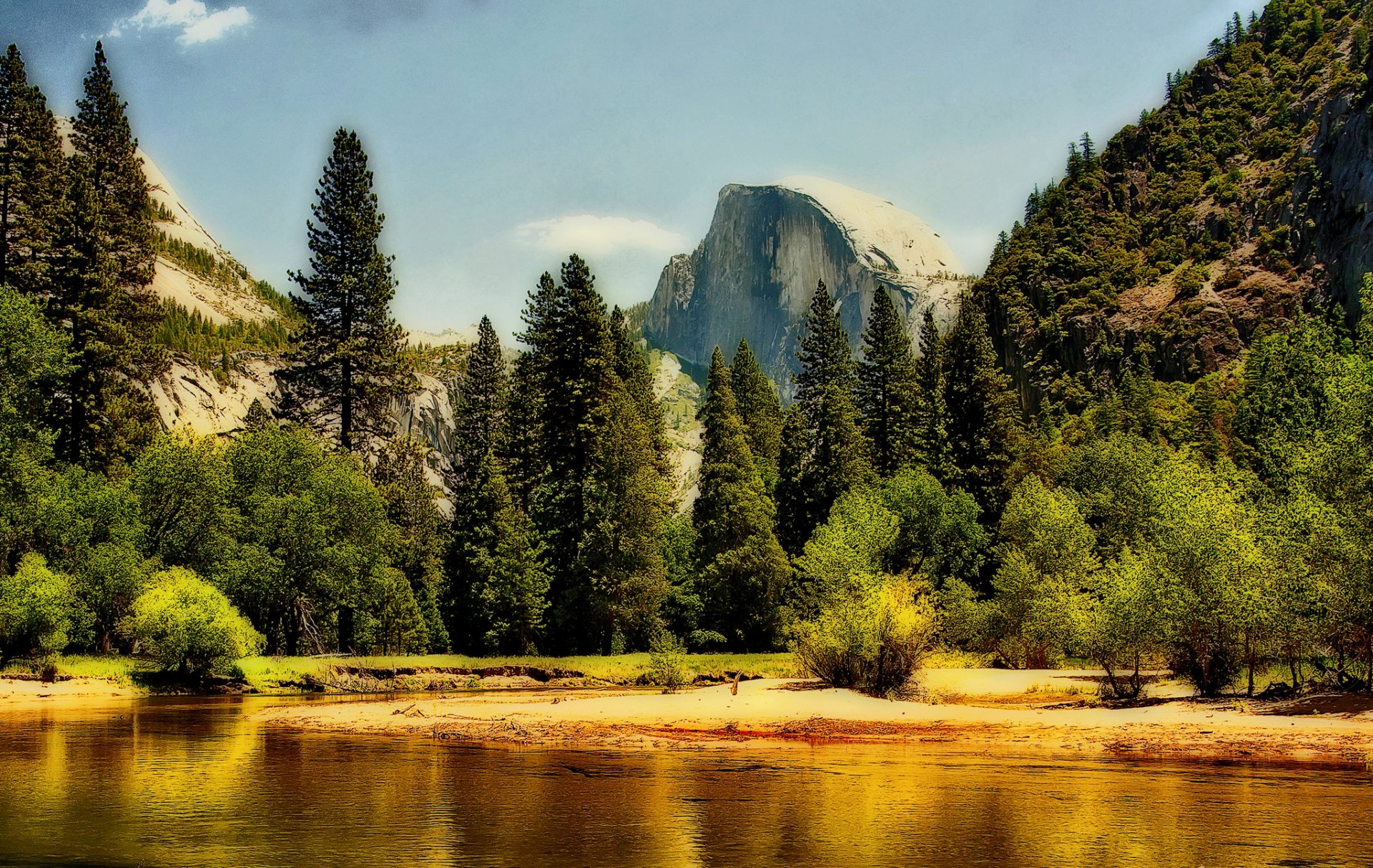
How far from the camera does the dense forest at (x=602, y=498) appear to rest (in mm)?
27391

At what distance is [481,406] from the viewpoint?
76.7 meters

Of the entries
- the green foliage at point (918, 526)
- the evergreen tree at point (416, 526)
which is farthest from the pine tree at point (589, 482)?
the green foliage at point (918, 526)

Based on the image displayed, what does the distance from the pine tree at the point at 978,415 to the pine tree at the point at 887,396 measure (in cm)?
364

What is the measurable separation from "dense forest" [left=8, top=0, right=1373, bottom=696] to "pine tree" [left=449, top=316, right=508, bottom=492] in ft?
1.24

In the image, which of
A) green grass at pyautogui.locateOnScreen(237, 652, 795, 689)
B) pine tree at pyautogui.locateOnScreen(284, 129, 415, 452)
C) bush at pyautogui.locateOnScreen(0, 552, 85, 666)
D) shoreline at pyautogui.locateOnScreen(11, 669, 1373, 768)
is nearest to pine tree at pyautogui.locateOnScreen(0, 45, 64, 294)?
pine tree at pyautogui.locateOnScreen(284, 129, 415, 452)

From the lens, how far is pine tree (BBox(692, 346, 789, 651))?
5347cm

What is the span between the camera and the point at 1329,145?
388 ft

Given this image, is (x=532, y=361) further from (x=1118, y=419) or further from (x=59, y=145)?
(x=1118, y=419)

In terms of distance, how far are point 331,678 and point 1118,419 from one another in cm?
7618

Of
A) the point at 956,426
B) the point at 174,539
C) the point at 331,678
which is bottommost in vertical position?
the point at 331,678

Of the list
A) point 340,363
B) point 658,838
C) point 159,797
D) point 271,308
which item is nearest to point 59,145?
point 340,363

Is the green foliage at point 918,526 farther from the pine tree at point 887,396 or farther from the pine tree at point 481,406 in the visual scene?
the pine tree at point 481,406

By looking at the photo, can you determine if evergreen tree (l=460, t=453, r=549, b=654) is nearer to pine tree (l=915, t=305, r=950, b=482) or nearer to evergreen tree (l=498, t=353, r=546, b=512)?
evergreen tree (l=498, t=353, r=546, b=512)

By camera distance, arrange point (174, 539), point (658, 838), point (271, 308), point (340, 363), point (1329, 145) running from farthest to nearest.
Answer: point (271, 308), point (1329, 145), point (340, 363), point (174, 539), point (658, 838)
